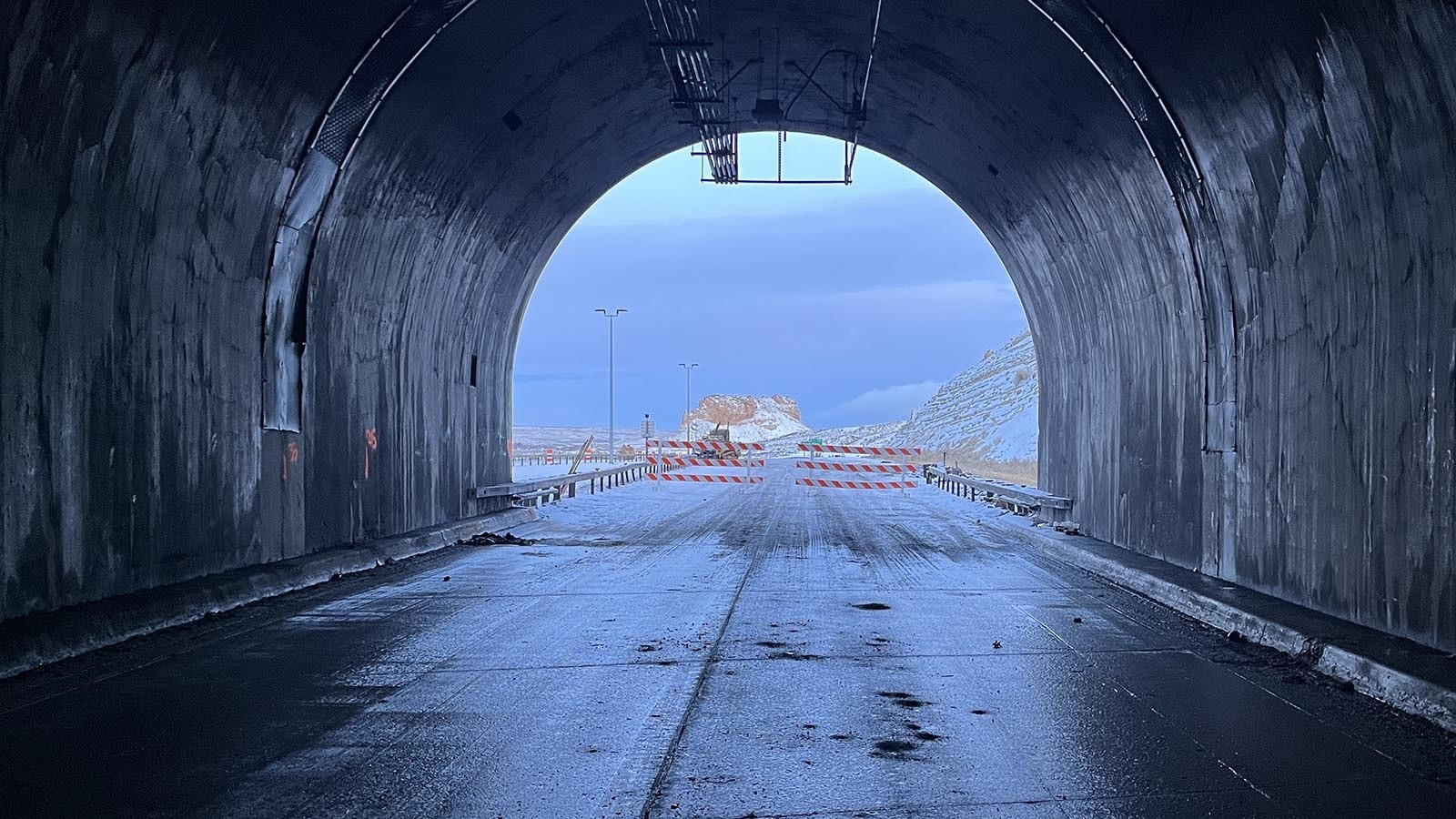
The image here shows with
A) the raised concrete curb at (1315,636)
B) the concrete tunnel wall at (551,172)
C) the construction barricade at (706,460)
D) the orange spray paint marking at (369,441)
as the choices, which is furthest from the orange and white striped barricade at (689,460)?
the raised concrete curb at (1315,636)

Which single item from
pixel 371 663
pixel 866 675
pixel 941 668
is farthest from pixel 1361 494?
pixel 371 663

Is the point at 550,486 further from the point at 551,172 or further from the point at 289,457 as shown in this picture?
the point at 289,457

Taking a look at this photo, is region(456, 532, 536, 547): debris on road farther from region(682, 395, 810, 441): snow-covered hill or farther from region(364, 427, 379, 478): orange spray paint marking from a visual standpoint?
region(682, 395, 810, 441): snow-covered hill

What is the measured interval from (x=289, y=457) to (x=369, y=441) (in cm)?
231

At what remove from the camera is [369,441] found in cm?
1493

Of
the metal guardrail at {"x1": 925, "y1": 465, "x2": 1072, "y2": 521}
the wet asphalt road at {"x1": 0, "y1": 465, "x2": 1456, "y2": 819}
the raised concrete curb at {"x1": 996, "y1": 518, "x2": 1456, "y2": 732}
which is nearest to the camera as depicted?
the wet asphalt road at {"x1": 0, "y1": 465, "x2": 1456, "y2": 819}

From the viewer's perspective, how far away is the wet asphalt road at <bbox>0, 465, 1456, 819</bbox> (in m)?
5.10

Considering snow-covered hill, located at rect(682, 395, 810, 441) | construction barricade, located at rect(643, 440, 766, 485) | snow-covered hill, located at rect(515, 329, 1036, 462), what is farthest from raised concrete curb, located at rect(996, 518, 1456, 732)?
snow-covered hill, located at rect(682, 395, 810, 441)

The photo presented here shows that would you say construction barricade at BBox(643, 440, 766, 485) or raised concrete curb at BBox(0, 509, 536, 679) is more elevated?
construction barricade at BBox(643, 440, 766, 485)

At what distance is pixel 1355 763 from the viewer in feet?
18.4

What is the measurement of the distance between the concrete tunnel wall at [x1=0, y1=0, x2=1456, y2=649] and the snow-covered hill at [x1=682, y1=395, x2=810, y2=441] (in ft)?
420

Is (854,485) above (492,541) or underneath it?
above

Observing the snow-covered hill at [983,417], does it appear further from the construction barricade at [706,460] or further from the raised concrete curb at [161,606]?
the raised concrete curb at [161,606]

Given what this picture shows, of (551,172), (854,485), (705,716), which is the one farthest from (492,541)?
(854,485)
